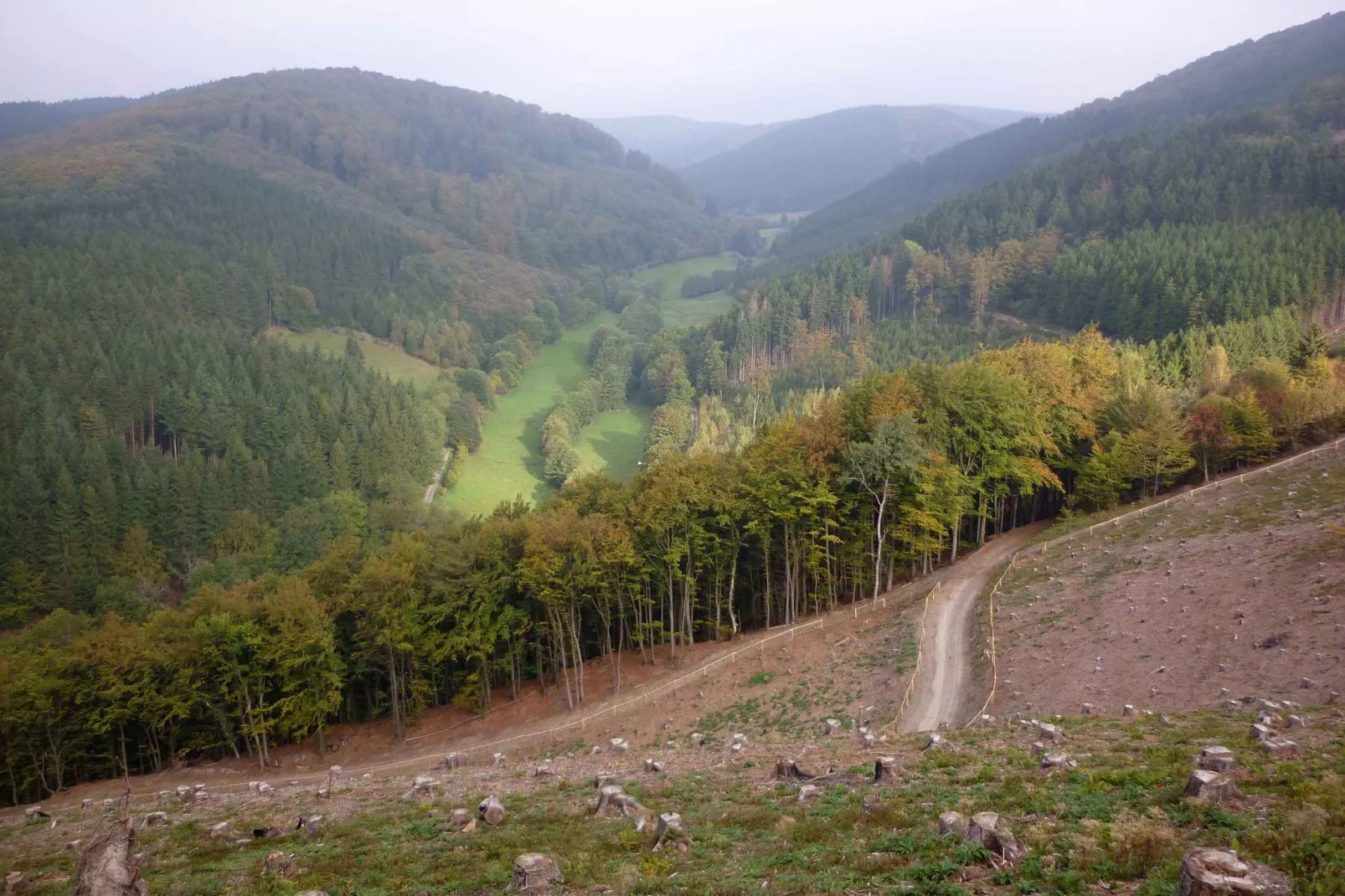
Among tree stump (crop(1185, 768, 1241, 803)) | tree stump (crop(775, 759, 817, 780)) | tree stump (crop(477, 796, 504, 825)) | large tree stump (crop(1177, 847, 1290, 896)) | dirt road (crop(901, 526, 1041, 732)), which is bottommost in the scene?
dirt road (crop(901, 526, 1041, 732))

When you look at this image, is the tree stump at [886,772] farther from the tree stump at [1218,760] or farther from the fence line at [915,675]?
the fence line at [915,675]

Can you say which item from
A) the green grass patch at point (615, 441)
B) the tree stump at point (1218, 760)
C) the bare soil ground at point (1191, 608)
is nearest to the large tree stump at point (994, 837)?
the tree stump at point (1218, 760)

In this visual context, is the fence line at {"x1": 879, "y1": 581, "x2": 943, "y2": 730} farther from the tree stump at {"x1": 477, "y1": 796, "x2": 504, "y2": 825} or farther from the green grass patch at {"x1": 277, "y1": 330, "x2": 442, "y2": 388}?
the green grass patch at {"x1": 277, "y1": 330, "x2": 442, "y2": 388}

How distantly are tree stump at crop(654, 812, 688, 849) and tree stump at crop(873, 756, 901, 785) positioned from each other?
6.22 m

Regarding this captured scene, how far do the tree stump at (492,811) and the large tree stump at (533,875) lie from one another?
19.2 feet

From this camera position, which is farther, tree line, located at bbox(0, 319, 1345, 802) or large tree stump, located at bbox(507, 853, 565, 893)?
tree line, located at bbox(0, 319, 1345, 802)

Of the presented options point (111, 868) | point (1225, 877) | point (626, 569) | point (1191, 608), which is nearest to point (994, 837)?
point (1225, 877)

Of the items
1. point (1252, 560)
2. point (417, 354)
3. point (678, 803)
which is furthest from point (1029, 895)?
point (417, 354)

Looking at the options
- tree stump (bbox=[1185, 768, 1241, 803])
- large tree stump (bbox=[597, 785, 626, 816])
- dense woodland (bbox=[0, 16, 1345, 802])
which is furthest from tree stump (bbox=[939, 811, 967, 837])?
dense woodland (bbox=[0, 16, 1345, 802])

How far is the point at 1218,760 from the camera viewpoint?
1692cm

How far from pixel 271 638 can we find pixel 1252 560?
56.3m

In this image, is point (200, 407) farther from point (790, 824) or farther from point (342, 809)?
point (790, 824)

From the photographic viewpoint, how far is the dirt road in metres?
35.2

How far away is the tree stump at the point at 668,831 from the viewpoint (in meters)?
18.5
